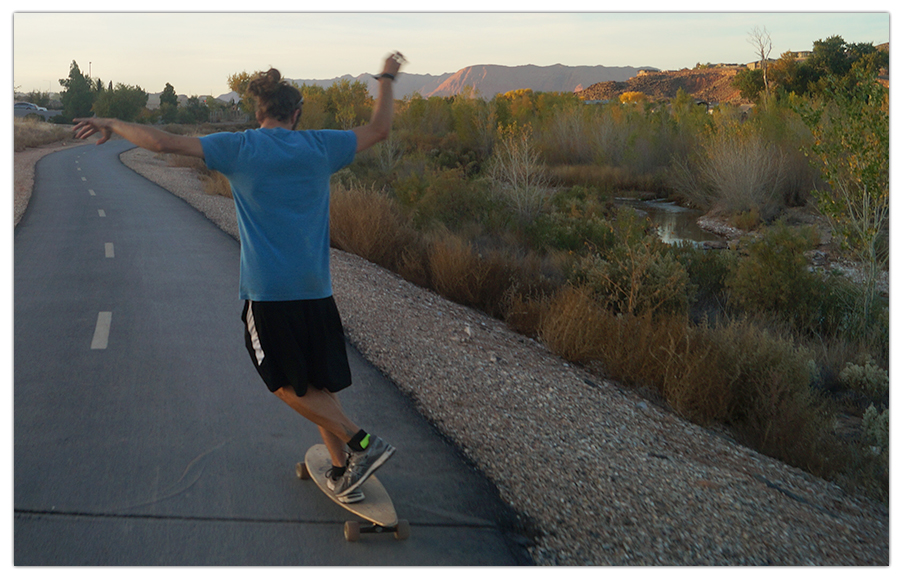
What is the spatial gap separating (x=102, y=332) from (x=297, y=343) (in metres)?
4.58

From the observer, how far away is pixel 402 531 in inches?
138

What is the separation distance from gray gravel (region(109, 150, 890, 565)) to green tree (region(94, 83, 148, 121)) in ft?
217

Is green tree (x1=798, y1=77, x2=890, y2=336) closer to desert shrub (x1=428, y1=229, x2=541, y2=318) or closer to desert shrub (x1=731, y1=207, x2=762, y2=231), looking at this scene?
desert shrub (x1=428, y1=229, x2=541, y2=318)

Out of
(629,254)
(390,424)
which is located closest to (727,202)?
(629,254)

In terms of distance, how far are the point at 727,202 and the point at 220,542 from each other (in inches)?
926

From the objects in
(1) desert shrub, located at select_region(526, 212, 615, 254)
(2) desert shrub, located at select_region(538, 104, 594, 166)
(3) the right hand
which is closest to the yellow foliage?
(2) desert shrub, located at select_region(538, 104, 594, 166)

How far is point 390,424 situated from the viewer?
505 cm

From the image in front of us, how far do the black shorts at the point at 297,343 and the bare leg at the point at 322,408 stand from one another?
0.05 meters

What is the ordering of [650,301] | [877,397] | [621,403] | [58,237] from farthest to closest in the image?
[58,237] → [650,301] → [877,397] → [621,403]

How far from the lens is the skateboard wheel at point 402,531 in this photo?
138 inches

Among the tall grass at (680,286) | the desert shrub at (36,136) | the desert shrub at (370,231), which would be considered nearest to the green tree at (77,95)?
the desert shrub at (36,136)

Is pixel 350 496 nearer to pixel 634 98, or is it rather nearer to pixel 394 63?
pixel 394 63

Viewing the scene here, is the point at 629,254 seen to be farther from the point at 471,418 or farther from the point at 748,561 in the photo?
the point at 748,561

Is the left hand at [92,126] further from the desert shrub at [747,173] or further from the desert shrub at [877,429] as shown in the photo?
the desert shrub at [747,173]
